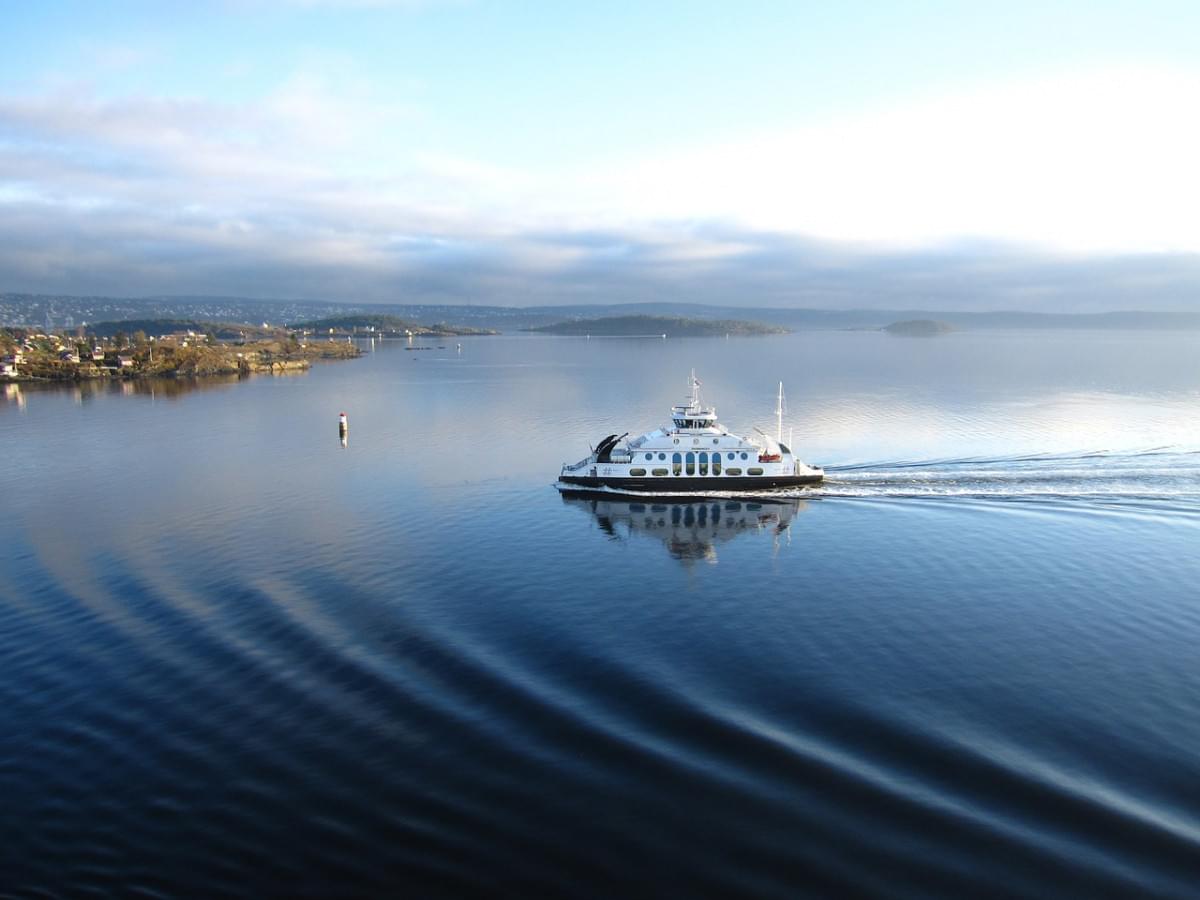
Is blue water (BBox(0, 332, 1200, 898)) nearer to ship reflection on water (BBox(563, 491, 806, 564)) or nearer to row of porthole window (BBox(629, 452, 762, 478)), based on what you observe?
ship reflection on water (BBox(563, 491, 806, 564))

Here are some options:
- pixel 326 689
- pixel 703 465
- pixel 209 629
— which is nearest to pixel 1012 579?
pixel 703 465

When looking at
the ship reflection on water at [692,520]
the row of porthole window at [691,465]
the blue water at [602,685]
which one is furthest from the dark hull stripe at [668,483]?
the blue water at [602,685]

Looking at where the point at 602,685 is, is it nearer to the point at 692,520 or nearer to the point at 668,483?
the point at 692,520

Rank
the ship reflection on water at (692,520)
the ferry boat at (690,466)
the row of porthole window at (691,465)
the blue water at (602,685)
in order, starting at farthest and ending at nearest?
the row of porthole window at (691,465) → the ferry boat at (690,466) → the ship reflection on water at (692,520) → the blue water at (602,685)

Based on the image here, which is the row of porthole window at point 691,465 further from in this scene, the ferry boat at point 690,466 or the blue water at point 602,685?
the blue water at point 602,685

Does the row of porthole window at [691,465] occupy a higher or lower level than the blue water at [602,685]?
higher

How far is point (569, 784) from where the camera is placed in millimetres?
18750

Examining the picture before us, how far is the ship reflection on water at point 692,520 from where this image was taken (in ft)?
130

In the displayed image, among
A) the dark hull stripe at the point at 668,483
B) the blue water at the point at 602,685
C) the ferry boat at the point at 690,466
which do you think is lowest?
the blue water at the point at 602,685

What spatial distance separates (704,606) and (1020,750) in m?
12.8

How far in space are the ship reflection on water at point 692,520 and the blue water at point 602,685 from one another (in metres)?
0.36

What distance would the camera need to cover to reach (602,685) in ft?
77.4

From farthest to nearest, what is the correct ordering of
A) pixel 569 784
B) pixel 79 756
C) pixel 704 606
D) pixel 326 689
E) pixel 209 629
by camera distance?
pixel 704 606, pixel 209 629, pixel 326 689, pixel 79 756, pixel 569 784

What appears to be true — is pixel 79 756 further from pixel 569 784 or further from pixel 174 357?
pixel 174 357
